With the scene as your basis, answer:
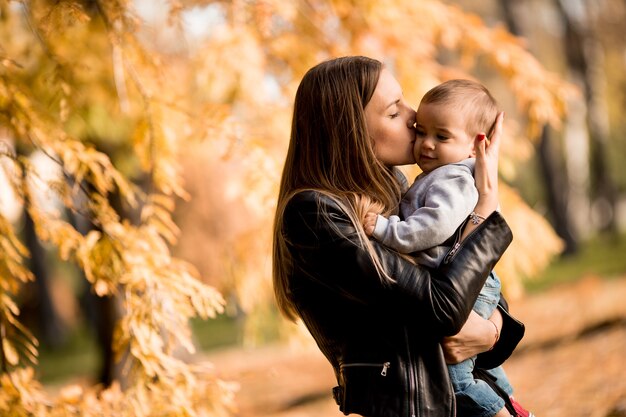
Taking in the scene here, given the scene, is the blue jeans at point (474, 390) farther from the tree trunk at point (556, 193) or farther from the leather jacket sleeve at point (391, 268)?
the tree trunk at point (556, 193)

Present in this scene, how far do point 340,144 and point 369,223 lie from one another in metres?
0.25

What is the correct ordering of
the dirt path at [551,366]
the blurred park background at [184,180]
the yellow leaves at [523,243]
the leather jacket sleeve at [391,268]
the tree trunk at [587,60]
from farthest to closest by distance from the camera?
the tree trunk at [587,60]
the dirt path at [551,366]
the yellow leaves at [523,243]
the blurred park background at [184,180]
the leather jacket sleeve at [391,268]

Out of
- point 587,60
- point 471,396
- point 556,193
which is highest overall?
point 587,60

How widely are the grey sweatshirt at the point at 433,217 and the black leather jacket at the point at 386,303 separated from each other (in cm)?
4

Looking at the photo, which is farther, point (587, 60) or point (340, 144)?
point (587, 60)

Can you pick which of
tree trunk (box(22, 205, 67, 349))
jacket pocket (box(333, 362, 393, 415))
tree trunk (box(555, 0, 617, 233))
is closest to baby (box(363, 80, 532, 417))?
jacket pocket (box(333, 362, 393, 415))

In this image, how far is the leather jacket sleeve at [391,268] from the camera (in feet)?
5.94

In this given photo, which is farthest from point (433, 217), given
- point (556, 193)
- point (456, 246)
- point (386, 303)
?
point (556, 193)

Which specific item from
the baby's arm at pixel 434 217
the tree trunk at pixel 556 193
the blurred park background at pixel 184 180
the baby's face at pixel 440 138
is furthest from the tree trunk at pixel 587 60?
the baby's arm at pixel 434 217

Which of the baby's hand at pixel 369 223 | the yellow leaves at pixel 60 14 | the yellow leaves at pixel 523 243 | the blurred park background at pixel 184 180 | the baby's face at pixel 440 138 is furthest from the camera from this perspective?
the yellow leaves at pixel 523 243

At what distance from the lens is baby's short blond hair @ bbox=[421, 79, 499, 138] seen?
2.05 meters

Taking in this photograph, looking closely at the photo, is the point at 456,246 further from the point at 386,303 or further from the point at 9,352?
the point at 9,352

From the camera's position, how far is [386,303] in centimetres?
184

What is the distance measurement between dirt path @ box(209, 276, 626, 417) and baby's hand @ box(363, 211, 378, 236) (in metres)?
1.53
